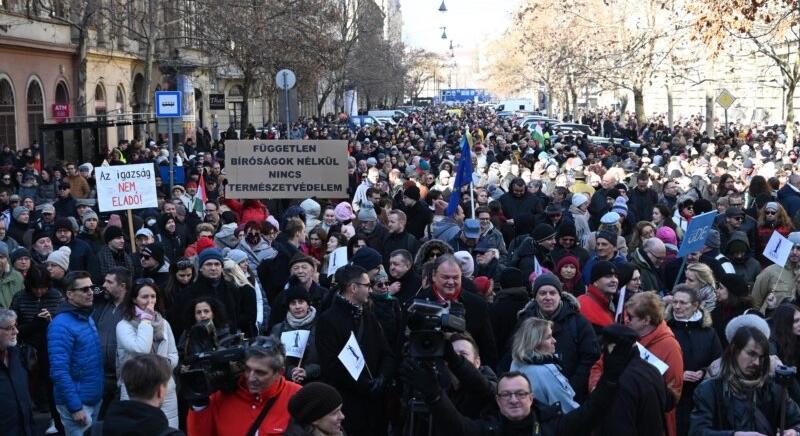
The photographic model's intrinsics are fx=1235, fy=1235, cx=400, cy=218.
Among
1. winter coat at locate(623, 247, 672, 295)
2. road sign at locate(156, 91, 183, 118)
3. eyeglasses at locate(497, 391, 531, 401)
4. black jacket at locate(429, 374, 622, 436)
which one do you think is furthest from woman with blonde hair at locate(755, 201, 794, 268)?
road sign at locate(156, 91, 183, 118)

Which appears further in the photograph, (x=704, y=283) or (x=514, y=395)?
(x=704, y=283)

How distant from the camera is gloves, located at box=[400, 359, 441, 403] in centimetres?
532

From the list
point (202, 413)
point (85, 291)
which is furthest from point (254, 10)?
point (202, 413)

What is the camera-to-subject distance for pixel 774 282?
1028 cm

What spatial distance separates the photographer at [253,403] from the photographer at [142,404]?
45 centimetres

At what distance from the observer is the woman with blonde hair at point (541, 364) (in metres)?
6.29

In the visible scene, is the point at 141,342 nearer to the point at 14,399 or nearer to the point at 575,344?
the point at 14,399

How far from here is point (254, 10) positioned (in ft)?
119

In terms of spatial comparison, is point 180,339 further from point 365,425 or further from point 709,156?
point 709,156

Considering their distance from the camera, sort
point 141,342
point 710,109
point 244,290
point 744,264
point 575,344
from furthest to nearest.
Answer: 1. point 710,109
2. point 744,264
3. point 244,290
4. point 141,342
5. point 575,344

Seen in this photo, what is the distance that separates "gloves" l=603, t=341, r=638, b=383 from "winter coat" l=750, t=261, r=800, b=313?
4903 mm

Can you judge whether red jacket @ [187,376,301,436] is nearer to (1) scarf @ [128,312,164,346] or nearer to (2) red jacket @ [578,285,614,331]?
(1) scarf @ [128,312,164,346]

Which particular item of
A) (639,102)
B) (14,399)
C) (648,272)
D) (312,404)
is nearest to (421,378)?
(312,404)

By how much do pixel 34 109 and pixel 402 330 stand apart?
32.7 m
